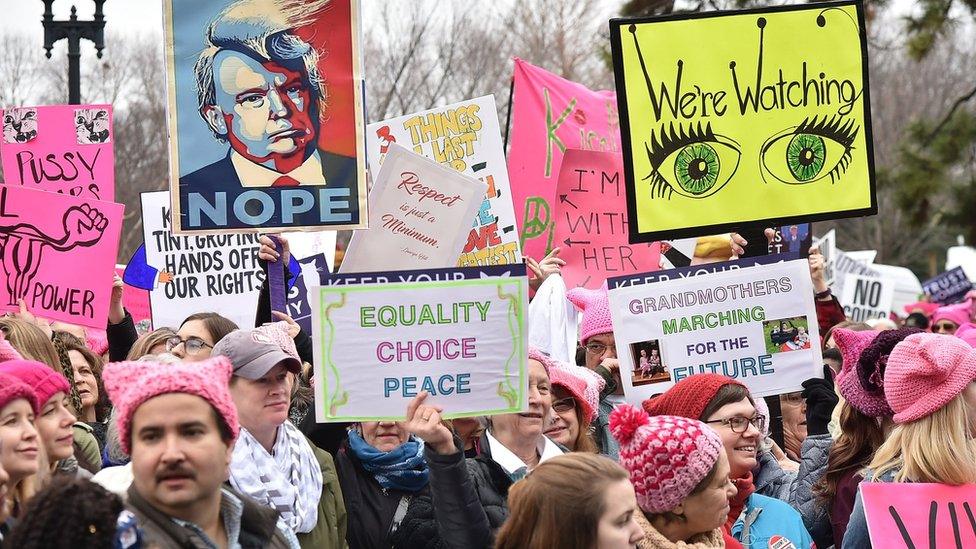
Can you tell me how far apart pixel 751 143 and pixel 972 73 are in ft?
154

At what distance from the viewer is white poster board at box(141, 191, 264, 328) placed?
976 centimetres

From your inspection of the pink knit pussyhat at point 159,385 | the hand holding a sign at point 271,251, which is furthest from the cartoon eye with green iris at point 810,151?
the pink knit pussyhat at point 159,385

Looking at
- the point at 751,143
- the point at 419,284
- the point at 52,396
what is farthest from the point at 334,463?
the point at 751,143

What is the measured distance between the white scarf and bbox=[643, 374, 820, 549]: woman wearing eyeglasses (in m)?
1.30

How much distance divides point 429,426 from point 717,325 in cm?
217

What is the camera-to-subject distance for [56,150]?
933cm

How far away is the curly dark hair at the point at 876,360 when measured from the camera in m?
5.52

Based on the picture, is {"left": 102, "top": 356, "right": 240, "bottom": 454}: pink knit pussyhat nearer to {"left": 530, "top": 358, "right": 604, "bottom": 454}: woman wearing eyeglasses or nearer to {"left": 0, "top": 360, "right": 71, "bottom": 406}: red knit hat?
{"left": 0, "top": 360, "right": 71, "bottom": 406}: red knit hat

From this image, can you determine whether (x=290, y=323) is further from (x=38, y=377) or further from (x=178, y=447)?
(x=178, y=447)

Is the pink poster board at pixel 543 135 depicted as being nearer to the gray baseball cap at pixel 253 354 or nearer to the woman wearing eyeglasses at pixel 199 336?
the woman wearing eyeglasses at pixel 199 336

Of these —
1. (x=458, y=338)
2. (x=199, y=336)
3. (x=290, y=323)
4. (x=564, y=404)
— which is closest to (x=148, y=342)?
(x=199, y=336)

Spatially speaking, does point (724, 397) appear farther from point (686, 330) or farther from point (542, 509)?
point (542, 509)

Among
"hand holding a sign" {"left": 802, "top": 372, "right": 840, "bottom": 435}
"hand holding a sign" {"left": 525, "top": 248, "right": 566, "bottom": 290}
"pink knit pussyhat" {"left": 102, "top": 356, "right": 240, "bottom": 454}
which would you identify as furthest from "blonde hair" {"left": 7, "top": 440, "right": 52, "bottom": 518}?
"hand holding a sign" {"left": 525, "top": 248, "right": 566, "bottom": 290}

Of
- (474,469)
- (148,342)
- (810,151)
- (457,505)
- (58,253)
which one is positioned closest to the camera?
(457,505)
